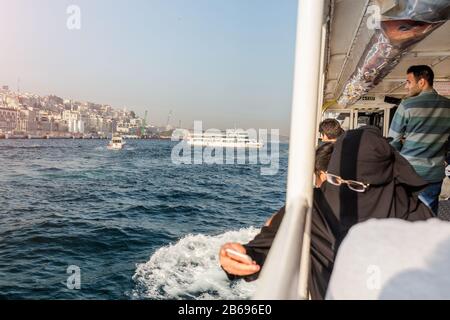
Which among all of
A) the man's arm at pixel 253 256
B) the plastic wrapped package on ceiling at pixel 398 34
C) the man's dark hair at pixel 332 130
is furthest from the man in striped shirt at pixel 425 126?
the man's arm at pixel 253 256

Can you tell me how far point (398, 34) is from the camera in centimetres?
246

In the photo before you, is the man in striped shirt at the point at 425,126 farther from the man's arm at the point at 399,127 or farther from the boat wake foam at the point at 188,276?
the boat wake foam at the point at 188,276

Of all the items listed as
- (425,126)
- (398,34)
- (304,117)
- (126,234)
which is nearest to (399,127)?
(425,126)

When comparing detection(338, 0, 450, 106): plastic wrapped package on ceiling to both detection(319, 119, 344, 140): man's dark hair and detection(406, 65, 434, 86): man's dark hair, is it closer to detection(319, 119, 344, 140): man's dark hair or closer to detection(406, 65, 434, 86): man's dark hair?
detection(406, 65, 434, 86): man's dark hair

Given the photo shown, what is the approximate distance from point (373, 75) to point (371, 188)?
3.74m

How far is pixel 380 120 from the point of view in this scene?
41.7ft

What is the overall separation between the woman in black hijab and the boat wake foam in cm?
570

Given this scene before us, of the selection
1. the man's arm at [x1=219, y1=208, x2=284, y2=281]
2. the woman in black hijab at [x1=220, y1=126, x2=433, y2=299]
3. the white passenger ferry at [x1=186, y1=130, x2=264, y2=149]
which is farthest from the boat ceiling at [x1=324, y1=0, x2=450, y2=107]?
the white passenger ferry at [x1=186, y1=130, x2=264, y2=149]

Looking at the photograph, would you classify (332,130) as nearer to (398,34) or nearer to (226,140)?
(398,34)

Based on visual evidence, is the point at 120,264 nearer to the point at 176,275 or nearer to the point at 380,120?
the point at 176,275

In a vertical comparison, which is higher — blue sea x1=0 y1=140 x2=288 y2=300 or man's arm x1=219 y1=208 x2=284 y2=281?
man's arm x1=219 y1=208 x2=284 y2=281

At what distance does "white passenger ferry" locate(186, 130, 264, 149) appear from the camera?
253 feet

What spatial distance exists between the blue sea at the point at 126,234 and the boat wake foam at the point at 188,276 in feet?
0.08

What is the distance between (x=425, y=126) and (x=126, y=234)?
13731mm
